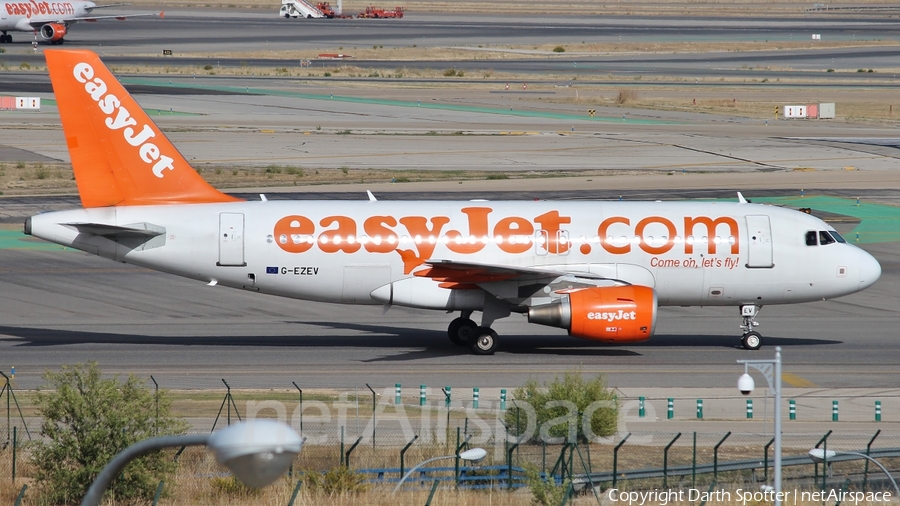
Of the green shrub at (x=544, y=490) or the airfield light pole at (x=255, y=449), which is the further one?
the green shrub at (x=544, y=490)

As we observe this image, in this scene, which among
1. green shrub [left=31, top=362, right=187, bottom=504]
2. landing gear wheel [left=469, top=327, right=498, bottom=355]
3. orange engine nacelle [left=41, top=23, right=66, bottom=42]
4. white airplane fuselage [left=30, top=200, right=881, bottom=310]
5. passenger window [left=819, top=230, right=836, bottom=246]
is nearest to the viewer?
green shrub [left=31, top=362, right=187, bottom=504]

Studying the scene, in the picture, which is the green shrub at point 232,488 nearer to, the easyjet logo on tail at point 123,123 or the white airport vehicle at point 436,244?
the white airport vehicle at point 436,244

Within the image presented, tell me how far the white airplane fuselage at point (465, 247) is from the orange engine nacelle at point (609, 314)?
1.57m

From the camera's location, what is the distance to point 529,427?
936 inches

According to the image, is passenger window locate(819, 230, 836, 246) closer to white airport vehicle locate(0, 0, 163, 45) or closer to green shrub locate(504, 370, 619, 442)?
green shrub locate(504, 370, 619, 442)

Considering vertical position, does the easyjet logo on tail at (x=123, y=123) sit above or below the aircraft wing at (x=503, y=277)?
above

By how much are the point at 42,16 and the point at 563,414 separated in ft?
424

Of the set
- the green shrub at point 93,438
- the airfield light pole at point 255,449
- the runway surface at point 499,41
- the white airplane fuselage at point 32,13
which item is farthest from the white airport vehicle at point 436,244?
the white airplane fuselage at point 32,13

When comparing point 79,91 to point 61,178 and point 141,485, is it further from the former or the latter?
point 61,178

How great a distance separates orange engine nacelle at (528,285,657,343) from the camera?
30516 millimetres

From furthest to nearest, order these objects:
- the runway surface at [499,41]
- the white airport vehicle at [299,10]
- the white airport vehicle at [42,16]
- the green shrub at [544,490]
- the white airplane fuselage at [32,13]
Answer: the white airport vehicle at [299,10]
the white airplane fuselage at [32,13]
the white airport vehicle at [42,16]
the runway surface at [499,41]
the green shrub at [544,490]

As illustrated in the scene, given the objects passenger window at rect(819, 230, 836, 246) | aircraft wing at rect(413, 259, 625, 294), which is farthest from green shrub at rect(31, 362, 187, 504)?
passenger window at rect(819, 230, 836, 246)

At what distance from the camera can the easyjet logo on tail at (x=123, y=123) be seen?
31375mm

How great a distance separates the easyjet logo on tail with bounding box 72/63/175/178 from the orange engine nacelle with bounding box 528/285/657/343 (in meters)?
12.0
